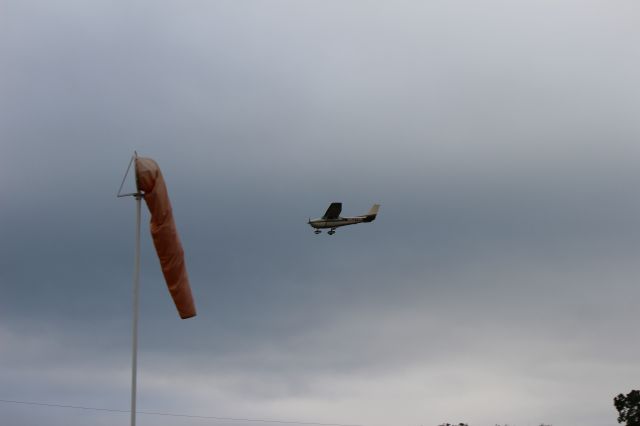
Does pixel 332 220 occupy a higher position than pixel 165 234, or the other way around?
pixel 332 220

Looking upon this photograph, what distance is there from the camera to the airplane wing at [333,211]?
11738cm

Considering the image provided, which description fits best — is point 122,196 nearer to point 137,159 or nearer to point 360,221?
point 137,159

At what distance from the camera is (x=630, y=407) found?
167 metres

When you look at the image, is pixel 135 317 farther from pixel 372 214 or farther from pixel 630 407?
pixel 630 407

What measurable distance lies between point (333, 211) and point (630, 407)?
77939 millimetres

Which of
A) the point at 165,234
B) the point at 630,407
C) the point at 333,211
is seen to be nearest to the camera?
the point at 165,234

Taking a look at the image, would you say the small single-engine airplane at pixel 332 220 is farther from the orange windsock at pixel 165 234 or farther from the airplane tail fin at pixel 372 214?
the orange windsock at pixel 165 234

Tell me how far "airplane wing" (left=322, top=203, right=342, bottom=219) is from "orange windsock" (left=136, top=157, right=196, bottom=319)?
86985 millimetres

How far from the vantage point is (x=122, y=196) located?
31328mm

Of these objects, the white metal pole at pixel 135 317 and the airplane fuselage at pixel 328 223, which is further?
the airplane fuselage at pixel 328 223

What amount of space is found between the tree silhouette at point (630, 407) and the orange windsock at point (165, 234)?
14870 centimetres

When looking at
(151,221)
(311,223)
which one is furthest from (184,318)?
(311,223)

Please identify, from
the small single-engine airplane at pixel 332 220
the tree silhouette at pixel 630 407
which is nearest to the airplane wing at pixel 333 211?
the small single-engine airplane at pixel 332 220

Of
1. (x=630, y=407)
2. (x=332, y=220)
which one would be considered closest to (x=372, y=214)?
(x=332, y=220)
